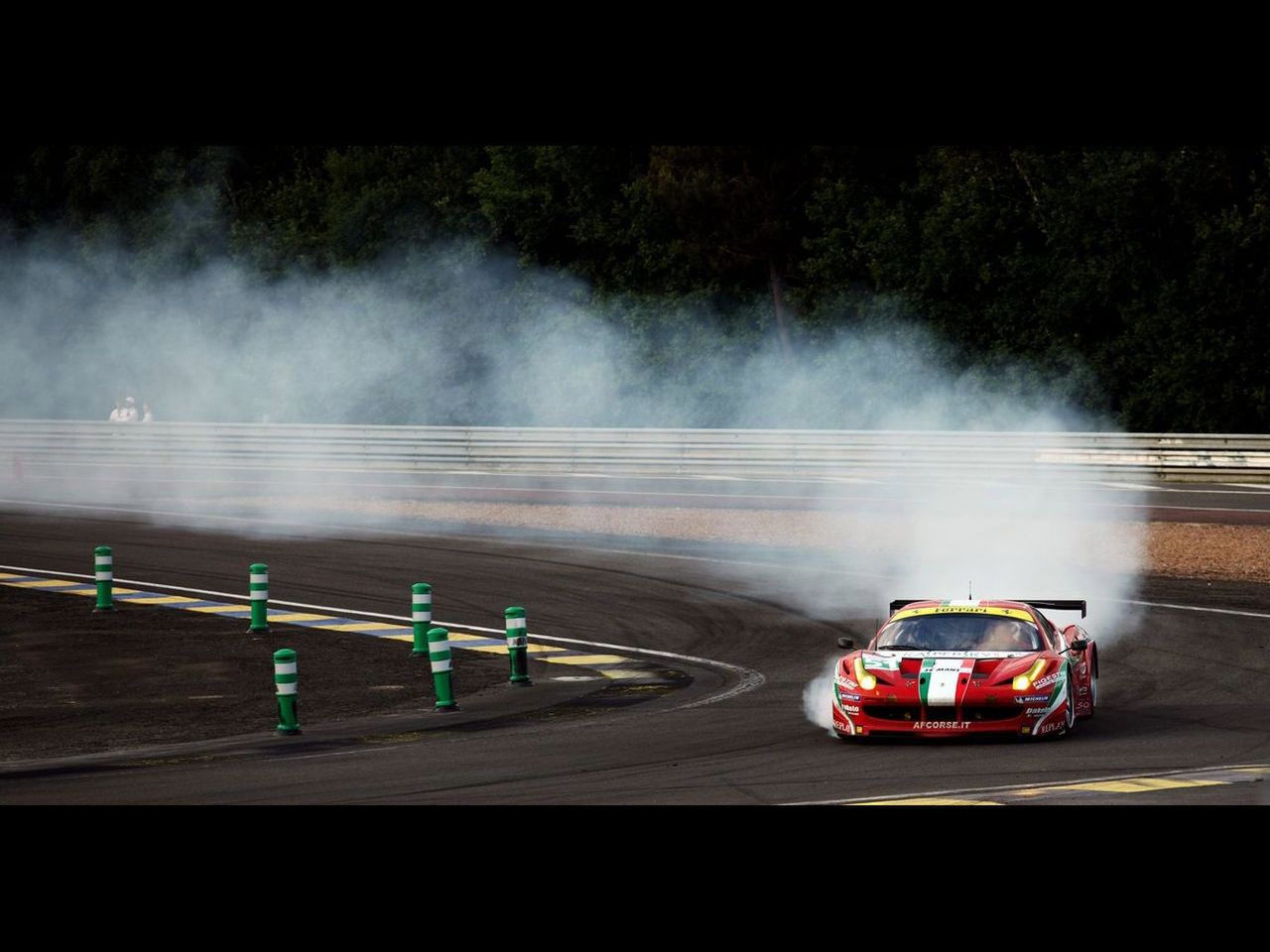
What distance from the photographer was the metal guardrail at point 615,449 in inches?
1454

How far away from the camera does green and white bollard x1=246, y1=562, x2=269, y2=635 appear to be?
19.7 m

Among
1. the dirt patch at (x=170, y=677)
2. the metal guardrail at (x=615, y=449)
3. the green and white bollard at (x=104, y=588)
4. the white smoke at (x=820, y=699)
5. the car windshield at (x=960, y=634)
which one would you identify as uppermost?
the metal guardrail at (x=615, y=449)

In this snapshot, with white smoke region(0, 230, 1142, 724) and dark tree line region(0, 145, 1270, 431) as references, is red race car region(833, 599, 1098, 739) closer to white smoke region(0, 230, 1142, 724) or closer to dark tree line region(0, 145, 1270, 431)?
white smoke region(0, 230, 1142, 724)

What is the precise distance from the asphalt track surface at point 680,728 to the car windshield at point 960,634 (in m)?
0.86

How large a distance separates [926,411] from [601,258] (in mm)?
12571

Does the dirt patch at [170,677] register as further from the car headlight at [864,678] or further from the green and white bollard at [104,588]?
the car headlight at [864,678]

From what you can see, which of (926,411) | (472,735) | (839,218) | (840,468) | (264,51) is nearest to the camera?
(264,51)

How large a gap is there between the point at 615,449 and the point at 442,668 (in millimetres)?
24672

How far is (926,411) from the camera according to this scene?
43.4 metres

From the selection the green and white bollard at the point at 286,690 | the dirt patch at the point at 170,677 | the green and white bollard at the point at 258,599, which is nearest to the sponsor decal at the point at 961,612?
the dirt patch at the point at 170,677

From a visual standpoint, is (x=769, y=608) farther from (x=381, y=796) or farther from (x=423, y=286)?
(x=423, y=286)

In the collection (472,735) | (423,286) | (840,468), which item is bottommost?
(472,735)

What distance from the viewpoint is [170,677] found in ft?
55.8
